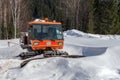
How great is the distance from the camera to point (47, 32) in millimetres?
17781

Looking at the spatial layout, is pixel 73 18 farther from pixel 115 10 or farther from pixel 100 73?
pixel 100 73

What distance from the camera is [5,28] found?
42.9m

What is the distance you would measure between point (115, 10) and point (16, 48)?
32379 millimetres

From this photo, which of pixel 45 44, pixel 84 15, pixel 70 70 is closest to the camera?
pixel 70 70

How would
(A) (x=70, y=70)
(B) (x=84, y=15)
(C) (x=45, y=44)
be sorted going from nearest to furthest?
(A) (x=70, y=70)
(C) (x=45, y=44)
(B) (x=84, y=15)

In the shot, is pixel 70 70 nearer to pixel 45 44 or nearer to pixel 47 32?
pixel 45 44

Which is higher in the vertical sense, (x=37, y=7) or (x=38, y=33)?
(x=37, y=7)

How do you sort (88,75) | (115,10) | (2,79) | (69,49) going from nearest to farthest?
(88,75)
(2,79)
(69,49)
(115,10)

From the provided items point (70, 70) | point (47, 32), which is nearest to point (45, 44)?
point (47, 32)

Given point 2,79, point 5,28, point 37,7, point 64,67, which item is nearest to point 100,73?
point 64,67

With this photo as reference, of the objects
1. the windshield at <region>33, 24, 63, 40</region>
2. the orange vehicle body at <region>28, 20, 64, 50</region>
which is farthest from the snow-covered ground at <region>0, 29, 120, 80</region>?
the windshield at <region>33, 24, 63, 40</region>

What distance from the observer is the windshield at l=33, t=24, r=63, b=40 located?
17.6 meters

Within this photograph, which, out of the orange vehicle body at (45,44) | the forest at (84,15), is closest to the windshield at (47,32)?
the orange vehicle body at (45,44)

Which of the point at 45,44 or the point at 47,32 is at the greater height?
the point at 47,32
